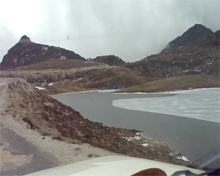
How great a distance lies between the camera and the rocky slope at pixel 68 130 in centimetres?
774

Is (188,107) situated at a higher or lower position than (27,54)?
lower

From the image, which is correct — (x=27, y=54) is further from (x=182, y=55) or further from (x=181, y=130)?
(x=181, y=130)

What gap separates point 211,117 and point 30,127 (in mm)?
7790

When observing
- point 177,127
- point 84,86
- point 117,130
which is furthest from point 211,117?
point 84,86

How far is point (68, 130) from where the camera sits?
919 cm

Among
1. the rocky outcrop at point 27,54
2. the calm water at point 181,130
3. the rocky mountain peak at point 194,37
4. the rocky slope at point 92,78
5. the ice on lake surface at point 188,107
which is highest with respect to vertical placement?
the rocky mountain peak at point 194,37

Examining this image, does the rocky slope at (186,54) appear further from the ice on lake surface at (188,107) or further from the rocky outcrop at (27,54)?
the ice on lake surface at (188,107)

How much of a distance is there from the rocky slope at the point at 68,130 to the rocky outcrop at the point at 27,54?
3295 cm

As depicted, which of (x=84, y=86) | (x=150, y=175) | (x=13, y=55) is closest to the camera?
(x=150, y=175)

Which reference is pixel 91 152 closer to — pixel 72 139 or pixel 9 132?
pixel 72 139

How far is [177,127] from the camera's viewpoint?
10.2m

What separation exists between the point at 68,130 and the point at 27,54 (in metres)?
71.9

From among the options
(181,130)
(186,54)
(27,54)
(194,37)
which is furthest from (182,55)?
(181,130)

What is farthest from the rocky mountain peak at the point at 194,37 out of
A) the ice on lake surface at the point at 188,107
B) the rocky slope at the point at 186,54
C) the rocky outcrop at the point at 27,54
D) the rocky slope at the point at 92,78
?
the ice on lake surface at the point at 188,107
